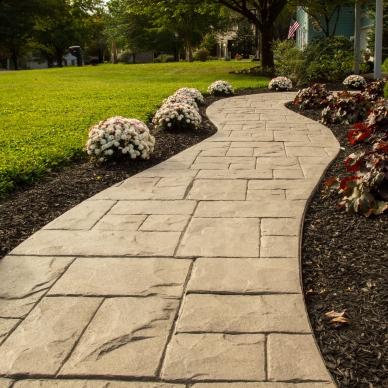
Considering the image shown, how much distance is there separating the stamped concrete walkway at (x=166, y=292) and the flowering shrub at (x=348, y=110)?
3672 millimetres


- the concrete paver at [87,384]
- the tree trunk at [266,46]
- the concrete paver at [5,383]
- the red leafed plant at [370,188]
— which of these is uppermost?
the tree trunk at [266,46]

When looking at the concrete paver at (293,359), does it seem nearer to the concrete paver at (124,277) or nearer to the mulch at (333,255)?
the mulch at (333,255)

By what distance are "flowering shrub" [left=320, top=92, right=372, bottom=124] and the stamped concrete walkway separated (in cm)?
367

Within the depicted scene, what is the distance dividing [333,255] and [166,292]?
120cm

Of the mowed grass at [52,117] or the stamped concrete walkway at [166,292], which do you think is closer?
the stamped concrete walkway at [166,292]

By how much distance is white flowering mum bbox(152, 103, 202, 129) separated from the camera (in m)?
7.91

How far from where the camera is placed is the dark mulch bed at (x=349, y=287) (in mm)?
2240

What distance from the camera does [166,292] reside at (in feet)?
9.46

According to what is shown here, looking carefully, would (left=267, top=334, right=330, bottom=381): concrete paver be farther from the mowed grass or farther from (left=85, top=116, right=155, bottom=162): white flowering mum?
(left=85, top=116, right=155, bottom=162): white flowering mum

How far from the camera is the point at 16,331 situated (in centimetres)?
252

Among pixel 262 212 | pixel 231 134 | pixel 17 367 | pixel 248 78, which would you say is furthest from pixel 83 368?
pixel 248 78

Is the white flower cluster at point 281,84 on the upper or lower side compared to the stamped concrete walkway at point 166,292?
upper

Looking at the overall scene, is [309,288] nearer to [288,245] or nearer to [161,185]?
[288,245]

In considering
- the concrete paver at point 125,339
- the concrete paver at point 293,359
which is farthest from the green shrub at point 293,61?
the concrete paver at point 293,359
